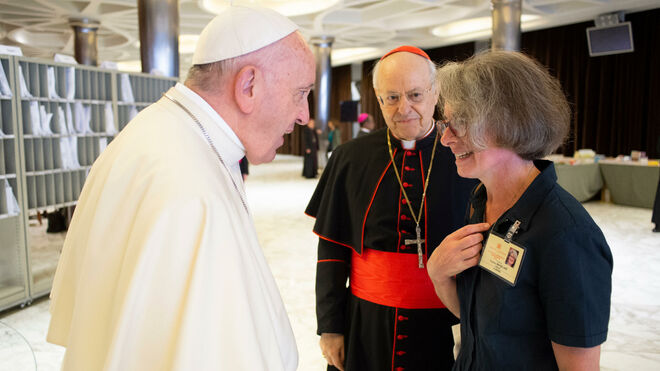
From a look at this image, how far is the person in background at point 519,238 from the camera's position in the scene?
41.8 inches

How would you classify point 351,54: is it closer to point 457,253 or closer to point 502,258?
point 457,253

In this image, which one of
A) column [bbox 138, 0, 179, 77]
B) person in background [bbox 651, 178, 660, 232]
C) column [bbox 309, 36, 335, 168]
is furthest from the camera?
column [bbox 309, 36, 335, 168]

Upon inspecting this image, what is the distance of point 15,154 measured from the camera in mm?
4129

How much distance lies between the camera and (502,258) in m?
1.17

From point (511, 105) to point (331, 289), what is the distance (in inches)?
40.6

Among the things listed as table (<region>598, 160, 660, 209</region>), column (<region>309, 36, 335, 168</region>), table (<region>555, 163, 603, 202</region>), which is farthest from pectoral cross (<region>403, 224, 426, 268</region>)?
column (<region>309, 36, 335, 168</region>)

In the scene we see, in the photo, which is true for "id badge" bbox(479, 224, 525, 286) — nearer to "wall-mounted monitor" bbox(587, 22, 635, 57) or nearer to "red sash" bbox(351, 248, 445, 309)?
"red sash" bbox(351, 248, 445, 309)

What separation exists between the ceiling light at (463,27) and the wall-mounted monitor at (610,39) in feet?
10.1

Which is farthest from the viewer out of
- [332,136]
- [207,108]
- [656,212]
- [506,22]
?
[332,136]

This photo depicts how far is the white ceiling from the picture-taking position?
11.3 m

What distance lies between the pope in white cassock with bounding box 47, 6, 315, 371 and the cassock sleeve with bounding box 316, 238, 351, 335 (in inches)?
32.1

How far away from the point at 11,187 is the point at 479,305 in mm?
4318

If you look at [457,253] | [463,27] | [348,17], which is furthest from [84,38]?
[457,253]

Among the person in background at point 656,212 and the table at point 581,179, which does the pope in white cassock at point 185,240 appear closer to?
the person in background at point 656,212
